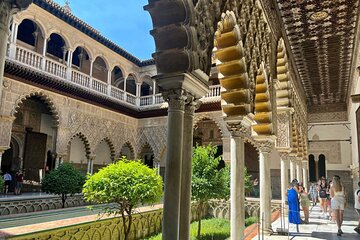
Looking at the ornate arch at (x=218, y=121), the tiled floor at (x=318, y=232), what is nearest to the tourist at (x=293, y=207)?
the tiled floor at (x=318, y=232)

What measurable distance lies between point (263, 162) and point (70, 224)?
14.3ft

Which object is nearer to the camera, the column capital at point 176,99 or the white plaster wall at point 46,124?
the column capital at point 176,99

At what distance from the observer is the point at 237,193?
17.5 feet

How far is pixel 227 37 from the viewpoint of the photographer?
4.94 meters

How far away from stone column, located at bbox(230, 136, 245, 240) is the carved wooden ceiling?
4422mm

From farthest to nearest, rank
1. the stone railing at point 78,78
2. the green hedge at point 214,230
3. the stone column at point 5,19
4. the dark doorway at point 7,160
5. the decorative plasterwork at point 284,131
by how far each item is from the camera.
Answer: the dark doorway at point 7,160, the stone railing at point 78,78, the decorative plasterwork at point 284,131, the green hedge at point 214,230, the stone column at point 5,19

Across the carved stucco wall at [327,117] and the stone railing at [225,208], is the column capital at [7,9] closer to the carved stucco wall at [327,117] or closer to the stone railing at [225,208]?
the stone railing at [225,208]

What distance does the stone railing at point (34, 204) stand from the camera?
31.0 feet

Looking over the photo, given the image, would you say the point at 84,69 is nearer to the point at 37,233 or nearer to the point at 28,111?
the point at 28,111

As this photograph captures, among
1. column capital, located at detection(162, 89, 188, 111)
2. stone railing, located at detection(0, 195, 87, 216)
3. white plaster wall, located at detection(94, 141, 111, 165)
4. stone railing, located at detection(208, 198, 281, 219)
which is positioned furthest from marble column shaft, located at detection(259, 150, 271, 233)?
white plaster wall, located at detection(94, 141, 111, 165)

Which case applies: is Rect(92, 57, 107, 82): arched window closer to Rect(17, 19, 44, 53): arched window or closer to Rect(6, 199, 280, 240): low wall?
Rect(17, 19, 44, 53): arched window

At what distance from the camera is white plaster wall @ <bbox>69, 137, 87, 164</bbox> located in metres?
16.5

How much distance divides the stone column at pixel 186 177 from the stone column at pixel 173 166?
229mm

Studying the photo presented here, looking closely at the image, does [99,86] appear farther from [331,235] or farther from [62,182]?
[331,235]
